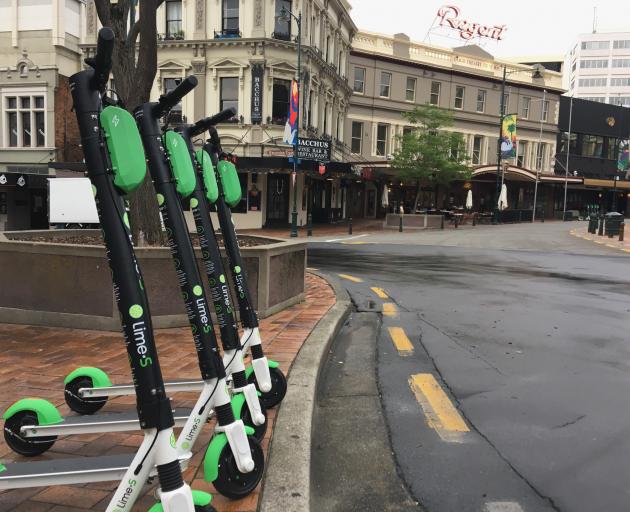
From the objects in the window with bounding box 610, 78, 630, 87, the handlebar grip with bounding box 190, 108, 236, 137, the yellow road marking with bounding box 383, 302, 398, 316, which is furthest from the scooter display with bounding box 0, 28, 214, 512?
the window with bounding box 610, 78, 630, 87

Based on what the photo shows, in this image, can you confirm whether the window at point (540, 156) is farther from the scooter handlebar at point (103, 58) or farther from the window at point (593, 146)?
the scooter handlebar at point (103, 58)

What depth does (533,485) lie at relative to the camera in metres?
3.02

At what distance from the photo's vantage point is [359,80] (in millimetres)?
40500

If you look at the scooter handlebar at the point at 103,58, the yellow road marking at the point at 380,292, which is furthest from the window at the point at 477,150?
the scooter handlebar at the point at 103,58

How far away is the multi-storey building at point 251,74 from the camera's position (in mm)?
28188

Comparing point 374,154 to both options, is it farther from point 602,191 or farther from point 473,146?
point 602,191

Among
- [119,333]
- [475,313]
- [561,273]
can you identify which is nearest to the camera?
[119,333]

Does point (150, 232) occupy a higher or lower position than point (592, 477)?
higher

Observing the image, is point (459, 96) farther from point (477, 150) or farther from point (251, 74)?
point (251, 74)

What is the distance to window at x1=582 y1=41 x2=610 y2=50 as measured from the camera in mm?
134825

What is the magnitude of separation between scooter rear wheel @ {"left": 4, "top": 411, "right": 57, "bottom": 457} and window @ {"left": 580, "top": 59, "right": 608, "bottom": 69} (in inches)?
6218

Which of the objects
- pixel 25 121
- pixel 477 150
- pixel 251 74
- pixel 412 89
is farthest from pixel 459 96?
pixel 25 121

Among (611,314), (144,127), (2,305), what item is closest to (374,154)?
(611,314)

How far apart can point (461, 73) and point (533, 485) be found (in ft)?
147
